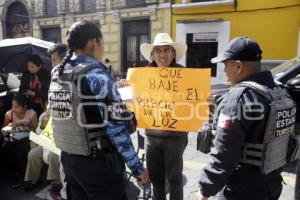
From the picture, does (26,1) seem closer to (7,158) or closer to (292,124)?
(7,158)

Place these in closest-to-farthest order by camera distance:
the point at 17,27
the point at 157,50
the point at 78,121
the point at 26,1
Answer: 1. the point at 78,121
2. the point at 157,50
3. the point at 26,1
4. the point at 17,27

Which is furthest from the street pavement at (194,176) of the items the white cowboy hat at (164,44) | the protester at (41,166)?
the white cowboy hat at (164,44)

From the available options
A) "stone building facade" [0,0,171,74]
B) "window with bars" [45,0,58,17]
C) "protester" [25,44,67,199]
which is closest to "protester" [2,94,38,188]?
"protester" [25,44,67,199]

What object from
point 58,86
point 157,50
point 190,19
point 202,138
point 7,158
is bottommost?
point 7,158

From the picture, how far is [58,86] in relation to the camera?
2.24m

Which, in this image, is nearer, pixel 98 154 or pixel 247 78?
pixel 247 78

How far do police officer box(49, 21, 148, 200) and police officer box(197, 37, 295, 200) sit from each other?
0.59 metres

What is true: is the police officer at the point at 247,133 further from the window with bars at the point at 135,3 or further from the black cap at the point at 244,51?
the window with bars at the point at 135,3

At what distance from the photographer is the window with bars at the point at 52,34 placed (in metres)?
18.6

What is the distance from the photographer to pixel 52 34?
1888 cm

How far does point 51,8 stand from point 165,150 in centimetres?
1748

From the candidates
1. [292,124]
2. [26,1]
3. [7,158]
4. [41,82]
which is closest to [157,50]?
[292,124]

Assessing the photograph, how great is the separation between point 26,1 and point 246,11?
12.9 m

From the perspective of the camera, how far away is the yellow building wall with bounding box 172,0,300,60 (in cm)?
1232
